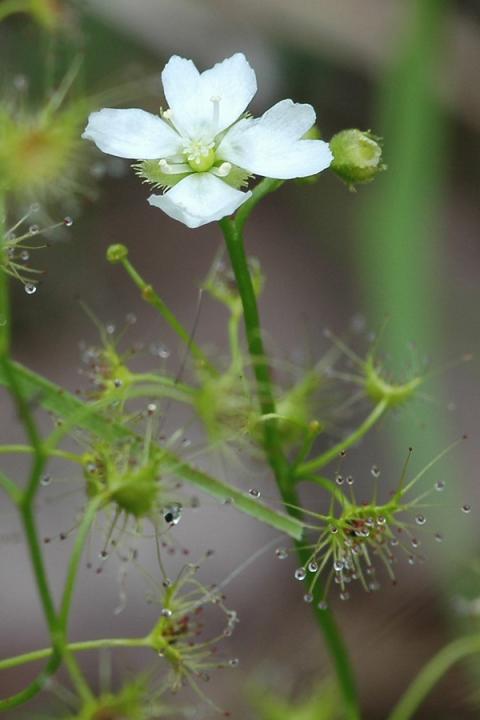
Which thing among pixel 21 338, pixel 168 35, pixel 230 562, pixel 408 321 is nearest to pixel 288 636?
pixel 230 562

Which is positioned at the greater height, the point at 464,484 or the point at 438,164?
the point at 438,164

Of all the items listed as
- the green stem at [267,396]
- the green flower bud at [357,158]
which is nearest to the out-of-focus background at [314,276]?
the green stem at [267,396]

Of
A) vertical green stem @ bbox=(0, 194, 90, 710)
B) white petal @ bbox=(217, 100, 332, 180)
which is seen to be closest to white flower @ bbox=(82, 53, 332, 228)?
white petal @ bbox=(217, 100, 332, 180)

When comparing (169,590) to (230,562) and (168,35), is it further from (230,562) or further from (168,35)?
(168,35)

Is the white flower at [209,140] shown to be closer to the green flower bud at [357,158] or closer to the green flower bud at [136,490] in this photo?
the green flower bud at [357,158]

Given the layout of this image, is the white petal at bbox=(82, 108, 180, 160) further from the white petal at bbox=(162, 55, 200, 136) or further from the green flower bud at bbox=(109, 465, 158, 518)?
the green flower bud at bbox=(109, 465, 158, 518)

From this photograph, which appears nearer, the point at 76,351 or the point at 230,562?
the point at 230,562
